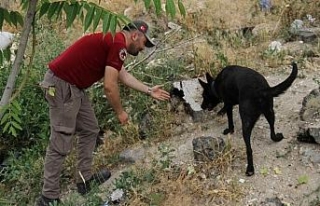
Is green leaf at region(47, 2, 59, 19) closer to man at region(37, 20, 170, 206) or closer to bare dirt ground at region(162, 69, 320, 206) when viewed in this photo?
man at region(37, 20, 170, 206)

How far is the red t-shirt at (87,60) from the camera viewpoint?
4255 mm

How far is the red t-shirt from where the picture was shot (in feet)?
14.0

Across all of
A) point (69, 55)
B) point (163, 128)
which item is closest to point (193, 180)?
point (163, 128)

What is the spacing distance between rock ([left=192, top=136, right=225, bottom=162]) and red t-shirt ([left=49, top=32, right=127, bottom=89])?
104 centimetres

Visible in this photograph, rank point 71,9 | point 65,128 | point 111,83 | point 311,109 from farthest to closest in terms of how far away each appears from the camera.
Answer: point 311,109 → point 65,128 → point 111,83 → point 71,9

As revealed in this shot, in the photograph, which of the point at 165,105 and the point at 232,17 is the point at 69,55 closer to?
the point at 165,105

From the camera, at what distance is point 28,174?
5195mm

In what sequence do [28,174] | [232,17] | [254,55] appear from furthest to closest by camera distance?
[232,17]
[254,55]
[28,174]

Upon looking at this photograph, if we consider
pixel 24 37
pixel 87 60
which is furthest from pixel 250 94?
pixel 24 37

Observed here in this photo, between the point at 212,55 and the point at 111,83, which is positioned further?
the point at 212,55

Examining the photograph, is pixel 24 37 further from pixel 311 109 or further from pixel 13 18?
pixel 311 109

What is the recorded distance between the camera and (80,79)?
4402 millimetres

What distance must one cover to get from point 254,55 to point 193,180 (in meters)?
2.40

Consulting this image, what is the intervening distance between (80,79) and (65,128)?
1.36ft
